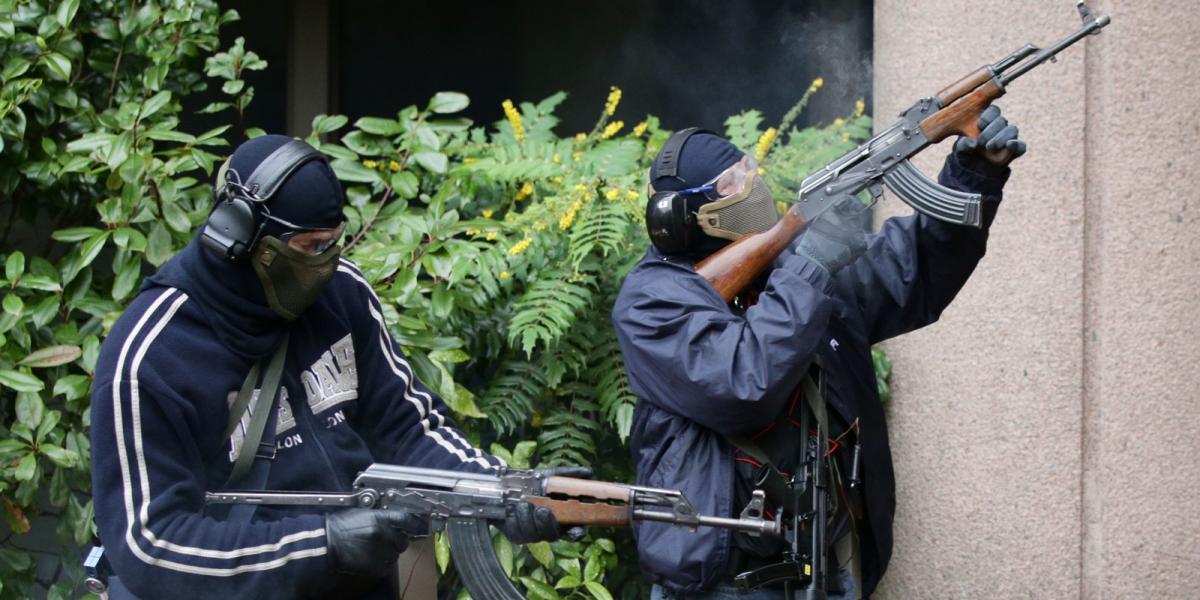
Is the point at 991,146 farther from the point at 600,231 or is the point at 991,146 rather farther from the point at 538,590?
the point at 538,590

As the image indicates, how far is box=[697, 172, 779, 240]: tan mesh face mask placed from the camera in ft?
12.2

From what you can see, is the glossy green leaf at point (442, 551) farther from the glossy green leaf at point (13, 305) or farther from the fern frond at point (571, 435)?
the glossy green leaf at point (13, 305)

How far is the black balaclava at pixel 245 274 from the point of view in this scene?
3.01 meters

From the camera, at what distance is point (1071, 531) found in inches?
188

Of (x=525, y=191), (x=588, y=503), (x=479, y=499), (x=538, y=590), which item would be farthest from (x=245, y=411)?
(x=525, y=191)

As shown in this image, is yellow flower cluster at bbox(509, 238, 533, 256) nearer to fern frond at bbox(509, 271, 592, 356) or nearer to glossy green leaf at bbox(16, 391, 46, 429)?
fern frond at bbox(509, 271, 592, 356)

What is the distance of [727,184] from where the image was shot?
377 centimetres

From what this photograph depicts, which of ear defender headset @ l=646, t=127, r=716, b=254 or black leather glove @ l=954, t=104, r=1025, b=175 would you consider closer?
black leather glove @ l=954, t=104, r=1025, b=175

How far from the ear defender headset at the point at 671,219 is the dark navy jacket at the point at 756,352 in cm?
7

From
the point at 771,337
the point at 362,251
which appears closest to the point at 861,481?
the point at 771,337

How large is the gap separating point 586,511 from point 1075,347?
247 cm

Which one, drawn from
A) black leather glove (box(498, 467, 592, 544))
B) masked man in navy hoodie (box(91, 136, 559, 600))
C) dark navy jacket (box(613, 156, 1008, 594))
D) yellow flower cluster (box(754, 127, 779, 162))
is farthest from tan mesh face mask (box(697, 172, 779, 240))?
yellow flower cluster (box(754, 127, 779, 162))

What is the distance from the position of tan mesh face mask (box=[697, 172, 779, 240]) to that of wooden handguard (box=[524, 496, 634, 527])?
39.9 inches

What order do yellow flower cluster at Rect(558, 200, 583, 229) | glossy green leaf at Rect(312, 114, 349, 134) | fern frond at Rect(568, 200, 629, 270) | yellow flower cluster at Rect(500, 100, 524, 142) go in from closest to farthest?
fern frond at Rect(568, 200, 629, 270) < yellow flower cluster at Rect(558, 200, 583, 229) < glossy green leaf at Rect(312, 114, 349, 134) < yellow flower cluster at Rect(500, 100, 524, 142)
